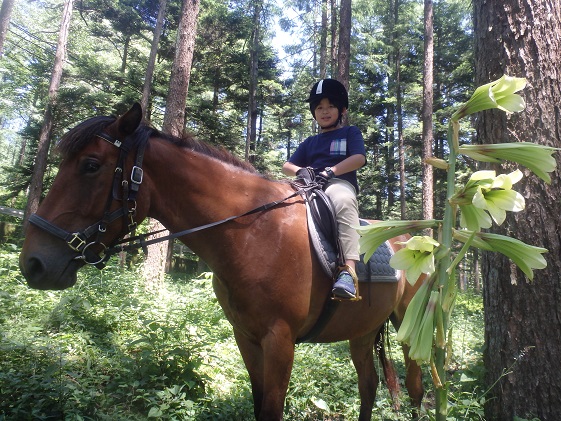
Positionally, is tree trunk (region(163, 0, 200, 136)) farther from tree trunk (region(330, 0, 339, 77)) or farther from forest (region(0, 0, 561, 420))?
tree trunk (region(330, 0, 339, 77))

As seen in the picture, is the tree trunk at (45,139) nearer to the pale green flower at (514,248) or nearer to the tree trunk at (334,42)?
the tree trunk at (334,42)

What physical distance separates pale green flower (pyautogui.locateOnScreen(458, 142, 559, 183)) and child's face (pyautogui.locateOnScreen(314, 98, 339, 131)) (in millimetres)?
3027

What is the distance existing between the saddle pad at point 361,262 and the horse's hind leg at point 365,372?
3.36ft

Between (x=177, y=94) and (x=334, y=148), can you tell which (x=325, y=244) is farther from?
(x=177, y=94)

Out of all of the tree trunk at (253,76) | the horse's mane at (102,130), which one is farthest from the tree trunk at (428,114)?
the horse's mane at (102,130)

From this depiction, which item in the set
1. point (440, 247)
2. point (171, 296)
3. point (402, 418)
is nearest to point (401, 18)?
point (171, 296)

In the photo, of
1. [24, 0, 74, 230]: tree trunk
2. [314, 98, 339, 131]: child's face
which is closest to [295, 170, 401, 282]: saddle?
[314, 98, 339, 131]: child's face

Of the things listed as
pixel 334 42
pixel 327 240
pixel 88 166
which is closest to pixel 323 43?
pixel 334 42

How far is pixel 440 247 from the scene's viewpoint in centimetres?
68

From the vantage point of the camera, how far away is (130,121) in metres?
2.42

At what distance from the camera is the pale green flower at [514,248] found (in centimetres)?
71

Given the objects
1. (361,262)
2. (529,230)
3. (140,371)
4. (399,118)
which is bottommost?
(140,371)

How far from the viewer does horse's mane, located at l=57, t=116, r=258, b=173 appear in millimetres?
2285

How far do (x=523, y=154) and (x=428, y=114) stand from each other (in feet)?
51.0
